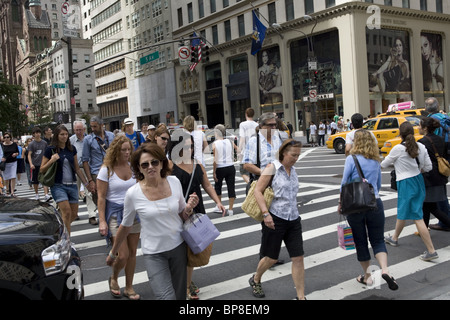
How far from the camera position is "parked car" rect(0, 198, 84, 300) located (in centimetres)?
334

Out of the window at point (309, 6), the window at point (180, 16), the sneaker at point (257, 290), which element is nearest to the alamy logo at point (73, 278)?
the sneaker at point (257, 290)

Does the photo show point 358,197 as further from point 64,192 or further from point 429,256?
point 64,192

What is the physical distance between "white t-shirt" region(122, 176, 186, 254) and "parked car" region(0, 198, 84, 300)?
657 mm

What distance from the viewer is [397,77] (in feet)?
128

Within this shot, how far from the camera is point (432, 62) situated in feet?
137

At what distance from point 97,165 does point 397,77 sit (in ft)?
117

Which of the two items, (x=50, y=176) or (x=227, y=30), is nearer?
(x=50, y=176)

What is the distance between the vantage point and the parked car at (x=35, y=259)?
3340mm

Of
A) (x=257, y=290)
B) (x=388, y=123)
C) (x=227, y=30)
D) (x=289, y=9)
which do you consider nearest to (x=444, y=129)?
(x=257, y=290)

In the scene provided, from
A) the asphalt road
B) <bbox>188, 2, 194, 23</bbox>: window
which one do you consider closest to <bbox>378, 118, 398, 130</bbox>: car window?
the asphalt road

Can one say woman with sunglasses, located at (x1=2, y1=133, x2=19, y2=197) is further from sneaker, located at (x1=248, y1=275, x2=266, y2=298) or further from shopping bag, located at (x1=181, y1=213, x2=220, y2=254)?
shopping bag, located at (x1=181, y1=213, x2=220, y2=254)

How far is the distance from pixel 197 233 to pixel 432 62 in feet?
142

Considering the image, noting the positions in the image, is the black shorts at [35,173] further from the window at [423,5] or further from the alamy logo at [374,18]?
the window at [423,5]
